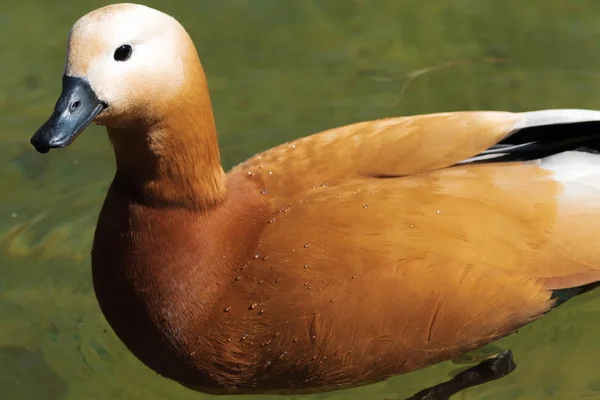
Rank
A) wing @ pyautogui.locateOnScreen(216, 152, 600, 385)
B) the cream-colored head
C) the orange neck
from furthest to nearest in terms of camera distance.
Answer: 1. wing @ pyautogui.locateOnScreen(216, 152, 600, 385)
2. the orange neck
3. the cream-colored head

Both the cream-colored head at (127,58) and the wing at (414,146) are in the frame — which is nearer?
the cream-colored head at (127,58)

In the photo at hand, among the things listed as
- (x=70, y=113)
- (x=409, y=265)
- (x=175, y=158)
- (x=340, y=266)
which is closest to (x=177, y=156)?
(x=175, y=158)

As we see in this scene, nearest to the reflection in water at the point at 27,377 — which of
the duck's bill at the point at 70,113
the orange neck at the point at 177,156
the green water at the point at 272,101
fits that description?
the green water at the point at 272,101

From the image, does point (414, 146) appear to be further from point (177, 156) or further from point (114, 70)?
point (114, 70)

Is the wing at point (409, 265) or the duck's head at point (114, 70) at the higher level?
the duck's head at point (114, 70)

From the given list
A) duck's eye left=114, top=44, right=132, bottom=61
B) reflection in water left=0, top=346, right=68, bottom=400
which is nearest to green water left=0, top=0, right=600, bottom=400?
reflection in water left=0, top=346, right=68, bottom=400

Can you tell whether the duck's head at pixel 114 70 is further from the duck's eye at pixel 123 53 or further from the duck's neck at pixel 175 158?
the duck's neck at pixel 175 158

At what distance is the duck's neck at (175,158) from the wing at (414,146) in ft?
0.95

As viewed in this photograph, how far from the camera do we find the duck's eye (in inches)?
109

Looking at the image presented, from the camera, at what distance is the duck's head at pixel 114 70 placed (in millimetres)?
2756

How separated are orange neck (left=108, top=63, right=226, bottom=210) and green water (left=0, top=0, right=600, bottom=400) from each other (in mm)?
1066

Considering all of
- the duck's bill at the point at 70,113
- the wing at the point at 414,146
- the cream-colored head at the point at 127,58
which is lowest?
the wing at the point at 414,146

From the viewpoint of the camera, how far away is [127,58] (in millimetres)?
2789

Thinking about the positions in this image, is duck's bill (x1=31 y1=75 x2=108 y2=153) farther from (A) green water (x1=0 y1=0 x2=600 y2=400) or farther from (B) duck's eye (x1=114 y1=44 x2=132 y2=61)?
(A) green water (x1=0 y1=0 x2=600 y2=400)
